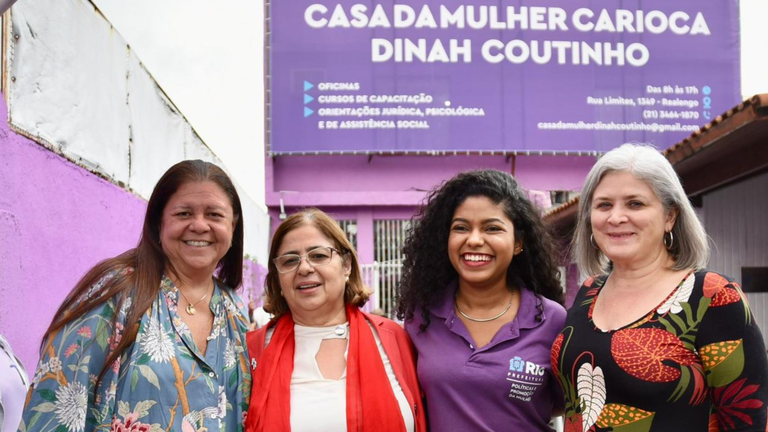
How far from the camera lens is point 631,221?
2158mm

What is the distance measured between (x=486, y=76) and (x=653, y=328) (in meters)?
13.0

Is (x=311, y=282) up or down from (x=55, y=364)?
up

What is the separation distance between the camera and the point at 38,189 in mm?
3074

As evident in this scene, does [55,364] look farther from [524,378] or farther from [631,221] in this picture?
[631,221]

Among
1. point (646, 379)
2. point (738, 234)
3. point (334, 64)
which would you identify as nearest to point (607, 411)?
point (646, 379)

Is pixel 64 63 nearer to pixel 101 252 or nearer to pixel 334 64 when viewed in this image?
pixel 101 252

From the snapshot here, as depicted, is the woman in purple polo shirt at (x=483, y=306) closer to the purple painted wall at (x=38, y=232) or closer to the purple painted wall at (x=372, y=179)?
the purple painted wall at (x=38, y=232)

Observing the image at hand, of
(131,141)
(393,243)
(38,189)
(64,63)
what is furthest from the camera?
(393,243)

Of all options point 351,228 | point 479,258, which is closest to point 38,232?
point 479,258

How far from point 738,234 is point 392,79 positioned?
9355 mm

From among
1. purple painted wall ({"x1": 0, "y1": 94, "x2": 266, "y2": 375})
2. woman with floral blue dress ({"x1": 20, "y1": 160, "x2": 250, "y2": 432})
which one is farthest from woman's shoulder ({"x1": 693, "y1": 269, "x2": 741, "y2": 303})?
purple painted wall ({"x1": 0, "y1": 94, "x2": 266, "y2": 375})

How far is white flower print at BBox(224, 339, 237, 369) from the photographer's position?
2369mm

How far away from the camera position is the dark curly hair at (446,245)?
264 cm

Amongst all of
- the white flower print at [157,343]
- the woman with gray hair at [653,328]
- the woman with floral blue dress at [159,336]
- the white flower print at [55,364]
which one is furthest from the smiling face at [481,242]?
the white flower print at [55,364]
